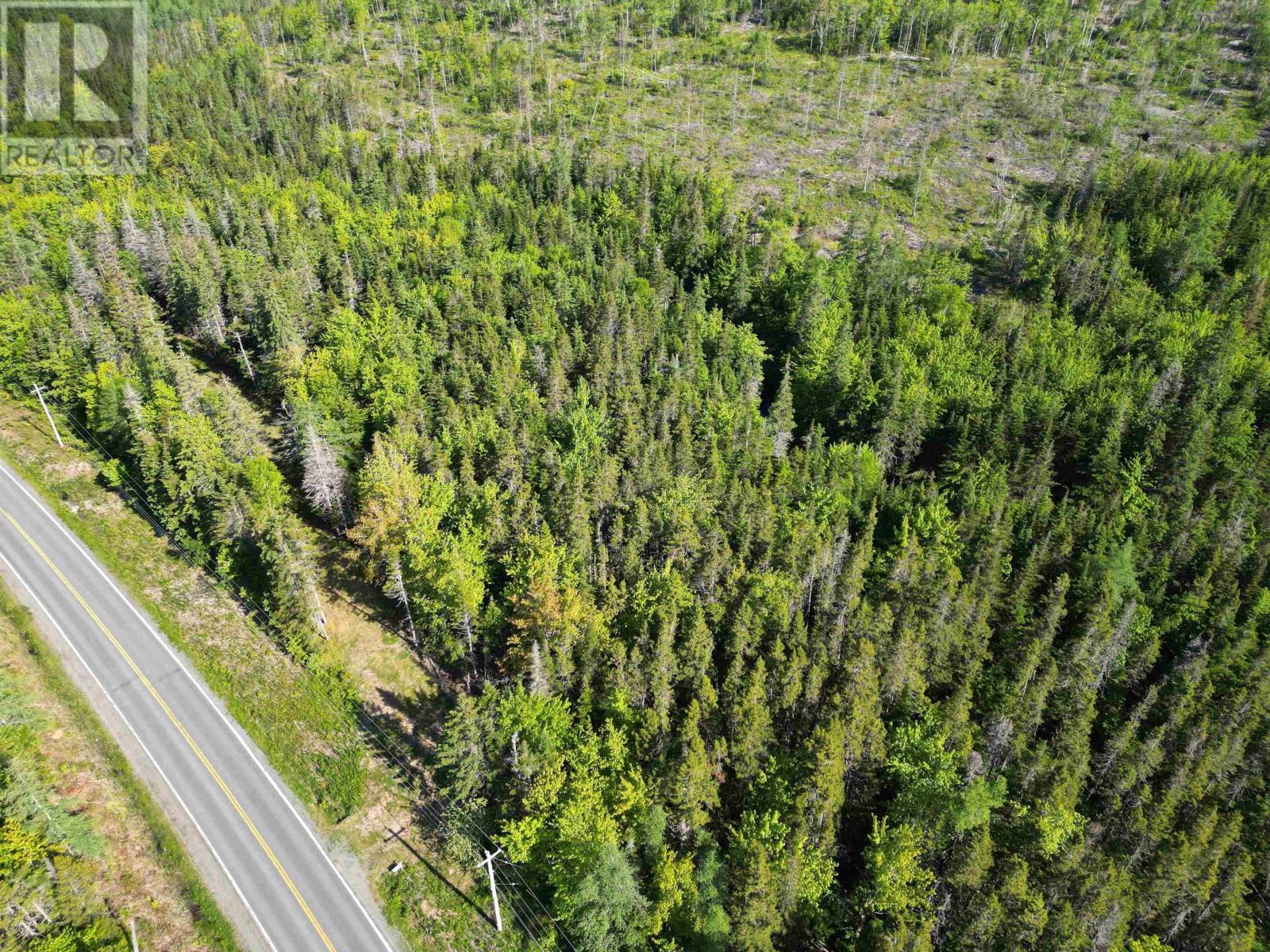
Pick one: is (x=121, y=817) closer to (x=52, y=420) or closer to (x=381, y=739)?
(x=381, y=739)

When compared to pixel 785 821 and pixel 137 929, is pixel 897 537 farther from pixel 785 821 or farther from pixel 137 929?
pixel 137 929

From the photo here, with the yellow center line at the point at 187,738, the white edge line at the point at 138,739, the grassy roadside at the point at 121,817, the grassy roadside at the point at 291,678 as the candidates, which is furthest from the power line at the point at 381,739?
the grassy roadside at the point at 121,817

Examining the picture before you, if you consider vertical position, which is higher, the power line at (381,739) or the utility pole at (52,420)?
the utility pole at (52,420)

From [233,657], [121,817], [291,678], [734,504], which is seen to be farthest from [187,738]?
[734,504]

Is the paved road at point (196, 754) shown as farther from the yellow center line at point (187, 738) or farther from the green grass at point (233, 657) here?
the green grass at point (233, 657)

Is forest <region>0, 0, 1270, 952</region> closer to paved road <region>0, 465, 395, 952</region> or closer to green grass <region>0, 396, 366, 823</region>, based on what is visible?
green grass <region>0, 396, 366, 823</region>

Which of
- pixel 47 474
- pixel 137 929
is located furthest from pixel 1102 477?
pixel 47 474
